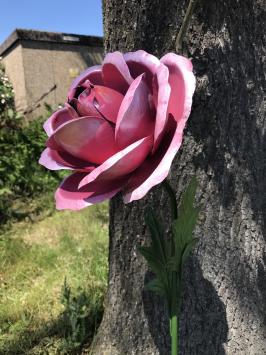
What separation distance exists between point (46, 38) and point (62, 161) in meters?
6.08

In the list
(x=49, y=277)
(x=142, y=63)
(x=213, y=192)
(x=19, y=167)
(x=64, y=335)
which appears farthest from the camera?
(x=19, y=167)

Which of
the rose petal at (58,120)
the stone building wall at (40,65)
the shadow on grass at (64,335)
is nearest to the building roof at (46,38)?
the stone building wall at (40,65)

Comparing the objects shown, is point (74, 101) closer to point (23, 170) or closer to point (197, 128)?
point (197, 128)

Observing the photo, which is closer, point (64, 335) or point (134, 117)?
point (134, 117)

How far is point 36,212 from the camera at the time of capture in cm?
445

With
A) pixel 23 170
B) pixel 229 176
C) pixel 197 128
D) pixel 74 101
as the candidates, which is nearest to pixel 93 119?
pixel 74 101

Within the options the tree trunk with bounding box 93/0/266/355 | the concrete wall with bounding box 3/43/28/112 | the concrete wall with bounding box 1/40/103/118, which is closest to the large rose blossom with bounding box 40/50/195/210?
the tree trunk with bounding box 93/0/266/355

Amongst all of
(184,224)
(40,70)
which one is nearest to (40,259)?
(184,224)

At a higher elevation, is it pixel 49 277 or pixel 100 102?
pixel 100 102

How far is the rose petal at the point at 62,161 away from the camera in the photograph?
3.17 feet

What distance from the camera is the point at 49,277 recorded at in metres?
2.94

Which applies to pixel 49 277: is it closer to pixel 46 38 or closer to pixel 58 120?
pixel 58 120

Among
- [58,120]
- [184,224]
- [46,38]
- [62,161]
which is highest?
[46,38]

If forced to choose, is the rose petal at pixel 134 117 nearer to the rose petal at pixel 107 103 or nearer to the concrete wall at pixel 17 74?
the rose petal at pixel 107 103
